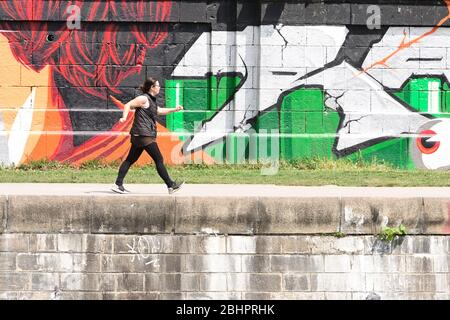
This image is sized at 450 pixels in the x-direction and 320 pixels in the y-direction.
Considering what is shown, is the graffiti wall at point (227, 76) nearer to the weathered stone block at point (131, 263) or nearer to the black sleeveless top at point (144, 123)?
the black sleeveless top at point (144, 123)

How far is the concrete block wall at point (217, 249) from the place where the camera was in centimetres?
1053

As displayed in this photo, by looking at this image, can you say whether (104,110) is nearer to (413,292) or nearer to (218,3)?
(218,3)

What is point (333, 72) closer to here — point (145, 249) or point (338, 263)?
point (338, 263)

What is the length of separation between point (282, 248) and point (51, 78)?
8145 mm

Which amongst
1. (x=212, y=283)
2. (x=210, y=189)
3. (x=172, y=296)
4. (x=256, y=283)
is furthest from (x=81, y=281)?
(x=210, y=189)

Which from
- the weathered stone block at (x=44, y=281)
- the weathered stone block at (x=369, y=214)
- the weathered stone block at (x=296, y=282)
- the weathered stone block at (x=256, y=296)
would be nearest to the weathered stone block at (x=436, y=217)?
the weathered stone block at (x=369, y=214)

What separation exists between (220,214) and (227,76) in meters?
7.25

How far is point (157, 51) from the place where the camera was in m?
17.5

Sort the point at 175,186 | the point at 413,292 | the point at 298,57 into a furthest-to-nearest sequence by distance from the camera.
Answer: the point at 298,57 < the point at 175,186 < the point at 413,292

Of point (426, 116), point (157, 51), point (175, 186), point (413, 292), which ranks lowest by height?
point (413, 292)

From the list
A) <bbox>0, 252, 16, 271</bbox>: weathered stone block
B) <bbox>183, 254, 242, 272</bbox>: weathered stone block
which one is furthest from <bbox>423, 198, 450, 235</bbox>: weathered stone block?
<bbox>0, 252, 16, 271</bbox>: weathered stone block

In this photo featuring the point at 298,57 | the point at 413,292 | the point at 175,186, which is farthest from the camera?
the point at 298,57

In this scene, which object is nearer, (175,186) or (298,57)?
(175,186)

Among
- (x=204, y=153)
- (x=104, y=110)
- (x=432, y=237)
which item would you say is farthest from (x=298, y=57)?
(x=432, y=237)
